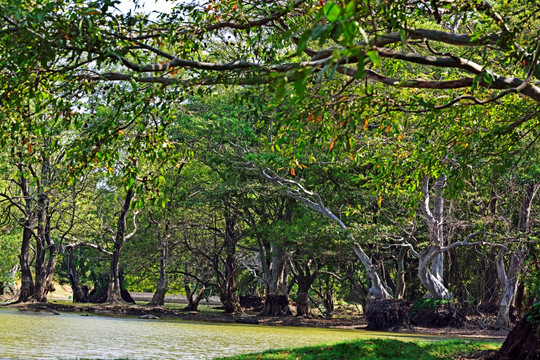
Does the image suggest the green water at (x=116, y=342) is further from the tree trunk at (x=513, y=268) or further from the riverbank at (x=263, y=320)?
the tree trunk at (x=513, y=268)

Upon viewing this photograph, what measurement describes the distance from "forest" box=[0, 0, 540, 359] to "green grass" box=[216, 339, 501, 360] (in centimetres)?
253

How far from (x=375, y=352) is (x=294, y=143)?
444cm

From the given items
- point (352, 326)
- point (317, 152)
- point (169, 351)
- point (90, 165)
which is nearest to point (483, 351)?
point (169, 351)

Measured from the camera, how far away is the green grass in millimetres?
11266

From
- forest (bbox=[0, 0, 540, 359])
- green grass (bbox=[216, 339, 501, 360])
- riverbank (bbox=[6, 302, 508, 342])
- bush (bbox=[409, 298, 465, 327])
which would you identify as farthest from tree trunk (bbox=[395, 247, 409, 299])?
green grass (bbox=[216, 339, 501, 360])

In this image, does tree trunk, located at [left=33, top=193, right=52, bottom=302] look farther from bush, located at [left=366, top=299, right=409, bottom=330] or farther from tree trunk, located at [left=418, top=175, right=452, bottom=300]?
tree trunk, located at [left=418, top=175, right=452, bottom=300]

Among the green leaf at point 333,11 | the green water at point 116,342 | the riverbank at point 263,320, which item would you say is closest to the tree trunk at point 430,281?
the riverbank at point 263,320

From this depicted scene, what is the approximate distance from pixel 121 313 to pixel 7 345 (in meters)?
20.1

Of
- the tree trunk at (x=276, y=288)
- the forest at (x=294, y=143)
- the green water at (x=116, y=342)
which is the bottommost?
the green water at (x=116, y=342)

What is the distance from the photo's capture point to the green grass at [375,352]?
11.3 meters

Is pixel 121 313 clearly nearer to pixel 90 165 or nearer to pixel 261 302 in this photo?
pixel 261 302

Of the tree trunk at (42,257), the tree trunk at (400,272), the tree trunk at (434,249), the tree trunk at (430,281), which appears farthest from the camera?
the tree trunk at (42,257)

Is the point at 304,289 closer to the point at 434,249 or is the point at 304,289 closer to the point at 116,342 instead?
the point at 434,249

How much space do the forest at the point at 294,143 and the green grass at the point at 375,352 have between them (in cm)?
253
